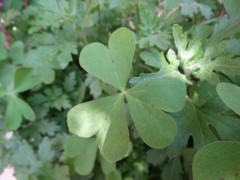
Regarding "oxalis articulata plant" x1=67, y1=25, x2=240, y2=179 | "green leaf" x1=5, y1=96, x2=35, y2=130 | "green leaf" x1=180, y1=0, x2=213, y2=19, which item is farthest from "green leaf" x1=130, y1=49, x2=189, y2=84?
"green leaf" x1=5, y1=96, x2=35, y2=130

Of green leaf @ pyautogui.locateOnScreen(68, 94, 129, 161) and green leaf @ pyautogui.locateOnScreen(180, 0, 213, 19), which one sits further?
green leaf @ pyautogui.locateOnScreen(180, 0, 213, 19)

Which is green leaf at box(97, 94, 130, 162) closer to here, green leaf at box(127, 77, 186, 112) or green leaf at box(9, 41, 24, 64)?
green leaf at box(127, 77, 186, 112)

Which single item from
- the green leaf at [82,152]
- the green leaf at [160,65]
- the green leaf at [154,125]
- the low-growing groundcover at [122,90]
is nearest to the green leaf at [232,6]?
the low-growing groundcover at [122,90]

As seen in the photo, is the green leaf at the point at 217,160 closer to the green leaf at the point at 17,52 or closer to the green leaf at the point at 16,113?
the green leaf at the point at 16,113

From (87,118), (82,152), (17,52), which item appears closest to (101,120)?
(87,118)

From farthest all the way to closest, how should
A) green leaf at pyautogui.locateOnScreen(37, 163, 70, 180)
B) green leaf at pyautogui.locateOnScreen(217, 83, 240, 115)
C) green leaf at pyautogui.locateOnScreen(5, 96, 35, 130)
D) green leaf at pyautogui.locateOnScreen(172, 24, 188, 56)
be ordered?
green leaf at pyautogui.locateOnScreen(5, 96, 35, 130)
green leaf at pyautogui.locateOnScreen(37, 163, 70, 180)
green leaf at pyautogui.locateOnScreen(172, 24, 188, 56)
green leaf at pyautogui.locateOnScreen(217, 83, 240, 115)

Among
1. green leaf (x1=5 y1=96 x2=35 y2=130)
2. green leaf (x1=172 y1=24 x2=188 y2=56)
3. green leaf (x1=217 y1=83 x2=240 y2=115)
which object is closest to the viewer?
green leaf (x1=217 y1=83 x2=240 y2=115)
